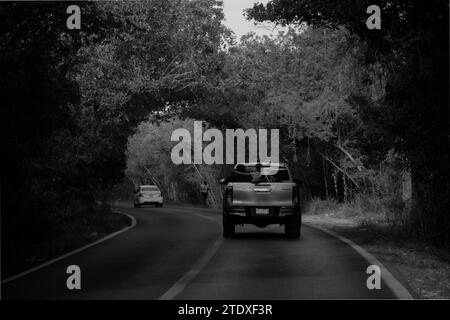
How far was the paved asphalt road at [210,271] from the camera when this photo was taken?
10.8 metres

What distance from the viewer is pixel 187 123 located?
66500 millimetres

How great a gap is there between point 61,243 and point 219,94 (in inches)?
887

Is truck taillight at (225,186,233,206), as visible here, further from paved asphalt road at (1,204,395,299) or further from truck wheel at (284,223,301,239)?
truck wheel at (284,223,301,239)

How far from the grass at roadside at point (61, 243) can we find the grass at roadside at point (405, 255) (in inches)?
271

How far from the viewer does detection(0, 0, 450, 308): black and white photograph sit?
40.7 ft

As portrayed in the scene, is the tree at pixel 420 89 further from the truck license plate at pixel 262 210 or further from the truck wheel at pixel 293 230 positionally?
the truck license plate at pixel 262 210

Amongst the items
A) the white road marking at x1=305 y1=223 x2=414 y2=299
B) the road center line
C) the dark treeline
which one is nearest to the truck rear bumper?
the road center line

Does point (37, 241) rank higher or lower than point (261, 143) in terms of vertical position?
lower

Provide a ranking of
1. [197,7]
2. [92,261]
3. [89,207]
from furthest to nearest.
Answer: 1. [197,7]
2. [89,207]
3. [92,261]

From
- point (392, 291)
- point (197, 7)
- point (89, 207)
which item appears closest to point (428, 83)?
point (392, 291)

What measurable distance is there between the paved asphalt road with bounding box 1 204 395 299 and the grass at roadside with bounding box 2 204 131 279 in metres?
0.66

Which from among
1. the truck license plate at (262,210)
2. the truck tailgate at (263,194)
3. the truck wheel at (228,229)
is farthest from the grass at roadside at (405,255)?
the truck wheel at (228,229)
